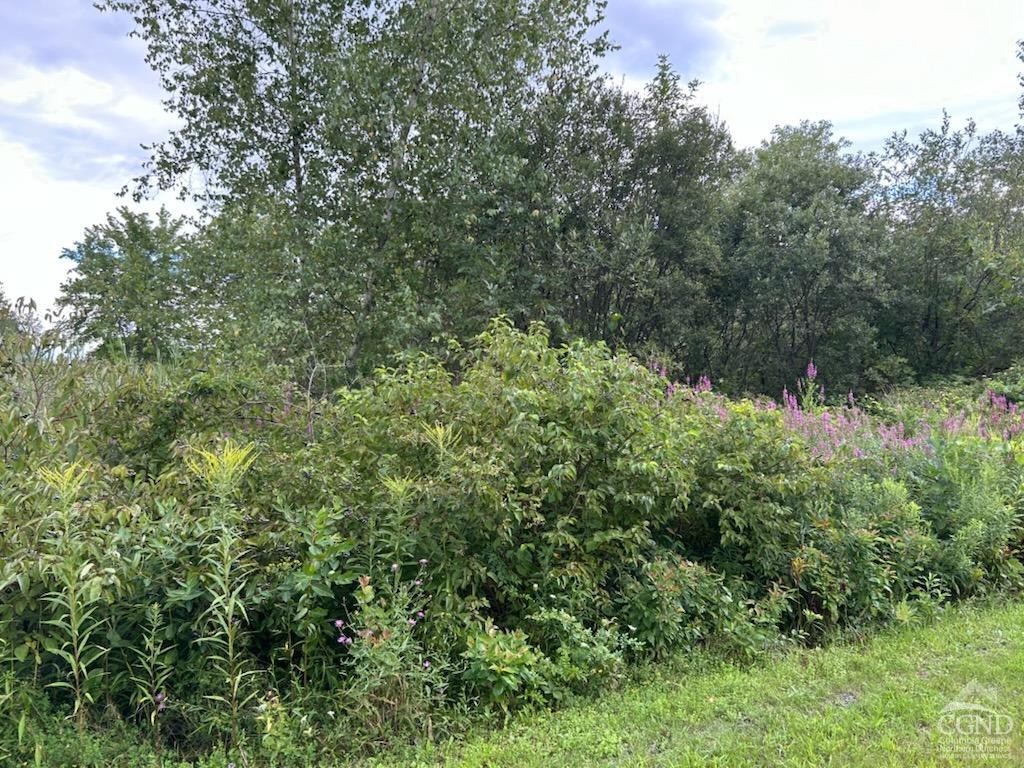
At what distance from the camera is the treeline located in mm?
7914

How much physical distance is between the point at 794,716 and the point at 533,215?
816 centimetres

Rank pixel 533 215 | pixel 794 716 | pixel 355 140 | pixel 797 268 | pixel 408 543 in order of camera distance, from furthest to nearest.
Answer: pixel 797 268 < pixel 533 215 < pixel 355 140 < pixel 408 543 < pixel 794 716

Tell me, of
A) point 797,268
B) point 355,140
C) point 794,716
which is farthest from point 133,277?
point 794,716

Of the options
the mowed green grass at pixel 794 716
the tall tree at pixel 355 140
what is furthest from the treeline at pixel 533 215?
the mowed green grass at pixel 794 716

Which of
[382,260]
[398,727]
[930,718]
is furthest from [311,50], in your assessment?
[930,718]

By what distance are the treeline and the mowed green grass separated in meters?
3.37

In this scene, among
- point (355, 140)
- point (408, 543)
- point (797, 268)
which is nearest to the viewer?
point (408, 543)

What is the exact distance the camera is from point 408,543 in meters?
2.98

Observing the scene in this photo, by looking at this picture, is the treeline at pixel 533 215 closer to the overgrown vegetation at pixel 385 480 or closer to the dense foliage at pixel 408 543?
the overgrown vegetation at pixel 385 480

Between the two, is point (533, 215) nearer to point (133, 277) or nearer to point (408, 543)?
point (408, 543)

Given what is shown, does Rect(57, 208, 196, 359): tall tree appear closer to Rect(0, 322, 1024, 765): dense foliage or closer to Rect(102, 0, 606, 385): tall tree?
Rect(102, 0, 606, 385): tall tree

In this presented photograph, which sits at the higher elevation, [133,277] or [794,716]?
[133,277]

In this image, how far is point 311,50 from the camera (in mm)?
8531

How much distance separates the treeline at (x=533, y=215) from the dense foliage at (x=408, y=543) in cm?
117
